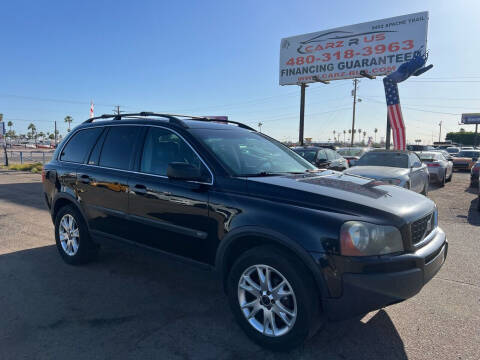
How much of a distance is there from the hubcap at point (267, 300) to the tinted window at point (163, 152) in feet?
3.81

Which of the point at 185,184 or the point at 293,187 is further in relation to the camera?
the point at 185,184

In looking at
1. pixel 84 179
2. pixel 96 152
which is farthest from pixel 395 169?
pixel 84 179

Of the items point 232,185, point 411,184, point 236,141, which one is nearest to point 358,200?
point 232,185

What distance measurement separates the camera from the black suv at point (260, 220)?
8.17 feet

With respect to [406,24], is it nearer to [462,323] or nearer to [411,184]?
[411,184]

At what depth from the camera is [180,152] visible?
11.6 feet

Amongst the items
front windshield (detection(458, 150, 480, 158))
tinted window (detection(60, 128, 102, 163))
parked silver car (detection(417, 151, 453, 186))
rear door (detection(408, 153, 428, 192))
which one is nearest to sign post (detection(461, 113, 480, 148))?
front windshield (detection(458, 150, 480, 158))

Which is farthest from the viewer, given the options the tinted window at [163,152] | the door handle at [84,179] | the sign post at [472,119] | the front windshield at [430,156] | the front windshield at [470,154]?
the sign post at [472,119]

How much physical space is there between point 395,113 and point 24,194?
1498cm

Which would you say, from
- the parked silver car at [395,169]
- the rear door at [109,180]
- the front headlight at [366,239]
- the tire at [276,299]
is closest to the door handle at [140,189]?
the rear door at [109,180]

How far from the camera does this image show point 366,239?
2471mm

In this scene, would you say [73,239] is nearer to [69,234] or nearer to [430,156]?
[69,234]

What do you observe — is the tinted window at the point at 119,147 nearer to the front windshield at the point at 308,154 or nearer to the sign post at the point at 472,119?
the front windshield at the point at 308,154

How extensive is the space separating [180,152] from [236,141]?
61 cm
